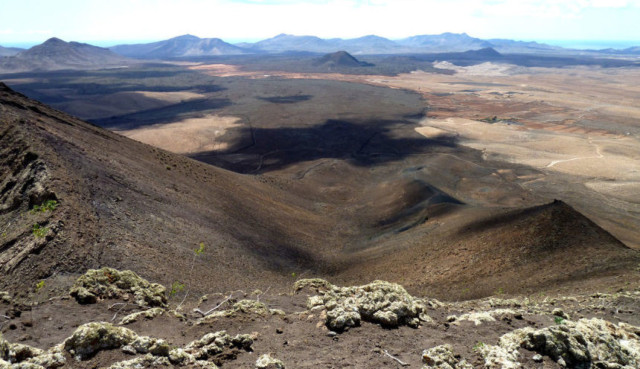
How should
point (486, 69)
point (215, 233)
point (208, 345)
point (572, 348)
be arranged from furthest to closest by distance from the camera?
point (486, 69) < point (215, 233) < point (208, 345) < point (572, 348)

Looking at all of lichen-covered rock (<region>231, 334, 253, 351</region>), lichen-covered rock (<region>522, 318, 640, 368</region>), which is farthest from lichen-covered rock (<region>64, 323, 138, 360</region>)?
lichen-covered rock (<region>522, 318, 640, 368</region>)

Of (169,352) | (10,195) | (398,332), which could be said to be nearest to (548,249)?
(398,332)

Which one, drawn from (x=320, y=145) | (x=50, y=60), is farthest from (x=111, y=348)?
(x=50, y=60)

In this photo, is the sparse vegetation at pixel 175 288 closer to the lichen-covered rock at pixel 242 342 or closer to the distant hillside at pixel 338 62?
the lichen-covered rock at pixel 242 342

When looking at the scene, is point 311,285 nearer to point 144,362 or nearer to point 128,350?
point 128,350

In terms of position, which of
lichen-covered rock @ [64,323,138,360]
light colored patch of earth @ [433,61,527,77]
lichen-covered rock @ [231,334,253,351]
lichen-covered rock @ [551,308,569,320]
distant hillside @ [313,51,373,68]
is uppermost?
distant hillside @ [313,51,373,68]

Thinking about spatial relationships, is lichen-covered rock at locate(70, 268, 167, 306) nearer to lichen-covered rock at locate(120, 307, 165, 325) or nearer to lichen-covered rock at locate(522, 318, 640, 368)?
lichen-covered rock at locate(120, 307, 165, 325)
